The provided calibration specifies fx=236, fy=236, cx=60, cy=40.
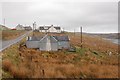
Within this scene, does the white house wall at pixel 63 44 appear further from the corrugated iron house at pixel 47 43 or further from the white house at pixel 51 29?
the white house at pixel 51 29

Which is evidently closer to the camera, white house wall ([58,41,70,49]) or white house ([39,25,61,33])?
white house wall ([58,41,70,49])

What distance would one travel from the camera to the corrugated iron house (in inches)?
2014

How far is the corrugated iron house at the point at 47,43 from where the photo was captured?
168 ft

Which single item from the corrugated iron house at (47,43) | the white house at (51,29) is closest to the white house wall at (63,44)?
the corrugated iron house at (47,43)

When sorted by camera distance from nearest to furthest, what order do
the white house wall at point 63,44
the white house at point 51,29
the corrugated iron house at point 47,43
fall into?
the corrugated iron house at point 47,43
the white house wall at point 63,44
the white house at point 51,29

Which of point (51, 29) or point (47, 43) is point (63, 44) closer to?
point (47, 43)

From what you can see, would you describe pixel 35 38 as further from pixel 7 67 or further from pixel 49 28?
pixel 49 28

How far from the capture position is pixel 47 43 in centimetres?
5119

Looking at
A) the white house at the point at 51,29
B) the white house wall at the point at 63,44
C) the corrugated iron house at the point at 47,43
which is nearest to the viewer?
the corrugated iron house at the point at 47,43

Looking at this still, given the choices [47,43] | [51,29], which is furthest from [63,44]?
[51,29]

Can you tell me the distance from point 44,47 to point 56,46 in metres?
2.85

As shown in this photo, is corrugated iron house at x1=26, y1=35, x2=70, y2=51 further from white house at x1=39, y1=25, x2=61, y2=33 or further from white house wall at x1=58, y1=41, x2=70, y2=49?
white house at x1=39, y1=25, x2=61, y2=33

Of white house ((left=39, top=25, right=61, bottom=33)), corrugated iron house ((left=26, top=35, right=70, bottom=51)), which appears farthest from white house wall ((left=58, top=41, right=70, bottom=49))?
white house ((left=39, top=25, right=61, bottom=33))

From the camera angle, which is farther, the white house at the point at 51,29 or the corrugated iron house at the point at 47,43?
the white house at the point at 51,29
